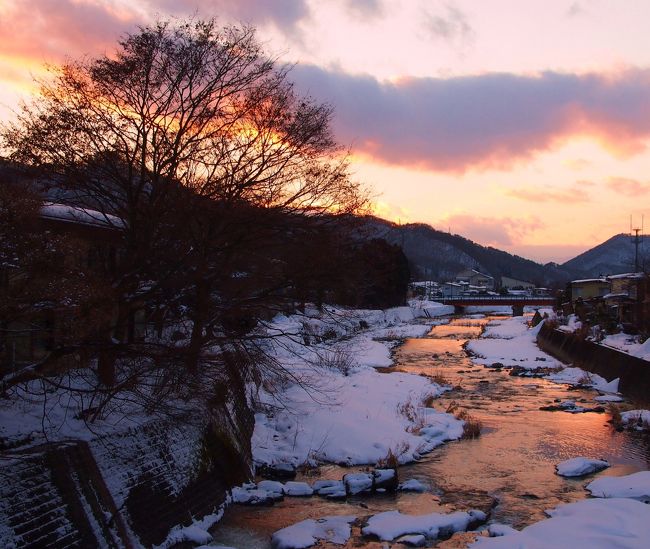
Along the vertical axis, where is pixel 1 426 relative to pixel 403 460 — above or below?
above

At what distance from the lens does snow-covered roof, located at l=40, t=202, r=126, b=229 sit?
12.7 meters

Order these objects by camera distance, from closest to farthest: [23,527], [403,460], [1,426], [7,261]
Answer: [23,527] < [7,261] < [1,426] < [403,460]

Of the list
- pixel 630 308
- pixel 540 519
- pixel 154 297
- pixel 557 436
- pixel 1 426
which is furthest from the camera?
→ pixel 630 308

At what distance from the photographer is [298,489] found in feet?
36.7

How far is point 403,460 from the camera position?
13258mm

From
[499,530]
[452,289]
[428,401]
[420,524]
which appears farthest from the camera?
[452,289]

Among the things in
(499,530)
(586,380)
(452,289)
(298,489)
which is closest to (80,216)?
(298,489)

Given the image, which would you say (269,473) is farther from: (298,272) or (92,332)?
(92,332)

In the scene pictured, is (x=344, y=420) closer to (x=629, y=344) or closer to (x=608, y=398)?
(x=608, y=398)

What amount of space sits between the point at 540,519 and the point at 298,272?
6650 millimetres

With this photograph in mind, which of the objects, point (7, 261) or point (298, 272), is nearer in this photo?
point (7, 261)

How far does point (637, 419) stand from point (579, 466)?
199 inches

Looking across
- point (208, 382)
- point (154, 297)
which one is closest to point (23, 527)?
point (154, 297)

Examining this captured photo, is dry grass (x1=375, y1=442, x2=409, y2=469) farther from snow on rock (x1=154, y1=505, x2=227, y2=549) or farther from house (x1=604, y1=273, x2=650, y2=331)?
house (x1=604, y1=273, x2=650, y2=331)
